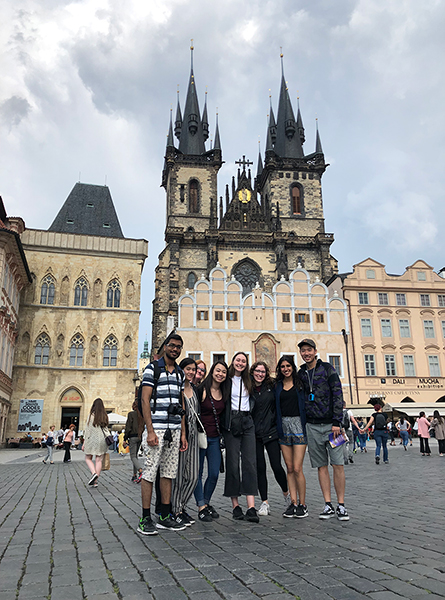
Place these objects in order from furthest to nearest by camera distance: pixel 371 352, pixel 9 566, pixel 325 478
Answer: pixel 371 352 → pixel 325 478 → pixel 9 566

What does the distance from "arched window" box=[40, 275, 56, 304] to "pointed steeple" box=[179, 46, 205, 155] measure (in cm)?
2426

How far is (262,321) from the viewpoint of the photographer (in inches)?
1230

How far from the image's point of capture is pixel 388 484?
8719 millimetres

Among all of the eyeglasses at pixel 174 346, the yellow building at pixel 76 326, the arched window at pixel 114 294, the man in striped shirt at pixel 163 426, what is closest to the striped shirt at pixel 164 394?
the man in striped shirt at pixel 163 426

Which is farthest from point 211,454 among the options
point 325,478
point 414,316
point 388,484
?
point 414,316

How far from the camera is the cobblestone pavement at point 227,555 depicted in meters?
3.12

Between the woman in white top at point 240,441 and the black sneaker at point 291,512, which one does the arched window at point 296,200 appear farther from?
the black sneaker at point 291,512

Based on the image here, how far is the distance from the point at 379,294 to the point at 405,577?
32.9 meters

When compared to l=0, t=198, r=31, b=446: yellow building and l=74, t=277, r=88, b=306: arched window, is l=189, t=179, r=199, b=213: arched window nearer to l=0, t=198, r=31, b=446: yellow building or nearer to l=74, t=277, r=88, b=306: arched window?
l=74, t=277, r=88, b=306: arched window

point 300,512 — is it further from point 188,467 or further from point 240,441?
point 188,467

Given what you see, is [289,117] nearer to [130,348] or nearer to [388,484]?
[130,348]

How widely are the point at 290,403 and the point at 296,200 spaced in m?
47.6

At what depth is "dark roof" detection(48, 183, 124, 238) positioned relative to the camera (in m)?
A: 39.6

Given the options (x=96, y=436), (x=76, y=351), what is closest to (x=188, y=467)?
(x=96, y=436)
